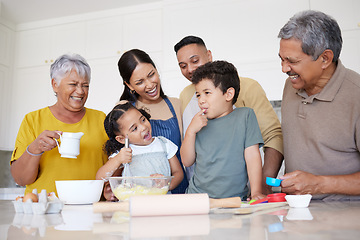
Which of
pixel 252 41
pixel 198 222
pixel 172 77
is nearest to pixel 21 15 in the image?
pixel 172 77

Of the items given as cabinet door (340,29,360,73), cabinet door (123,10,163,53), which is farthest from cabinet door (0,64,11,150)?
cabinet door (340,29,360,73)

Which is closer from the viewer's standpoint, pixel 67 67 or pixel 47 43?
pixel 67 67

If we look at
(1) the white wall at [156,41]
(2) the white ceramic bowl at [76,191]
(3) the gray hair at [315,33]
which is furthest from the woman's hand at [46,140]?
(1) the white wall at [156,41]

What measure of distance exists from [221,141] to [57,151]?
78 centimetres

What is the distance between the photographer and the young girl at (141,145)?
4.77ft

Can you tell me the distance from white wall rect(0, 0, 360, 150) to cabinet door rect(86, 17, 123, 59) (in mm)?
11

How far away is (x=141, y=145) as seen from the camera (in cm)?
151

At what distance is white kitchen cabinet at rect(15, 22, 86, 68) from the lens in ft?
13.0

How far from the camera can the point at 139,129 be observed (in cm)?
148

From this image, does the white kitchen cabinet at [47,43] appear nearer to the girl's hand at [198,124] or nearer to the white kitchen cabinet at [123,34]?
the white kitchen cabinet at [123,34]

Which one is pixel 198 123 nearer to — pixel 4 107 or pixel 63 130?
pixel 63 130

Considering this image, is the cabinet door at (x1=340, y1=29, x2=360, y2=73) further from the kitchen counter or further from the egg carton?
the egg carton

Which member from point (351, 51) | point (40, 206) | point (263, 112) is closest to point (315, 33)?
point (263, 112)

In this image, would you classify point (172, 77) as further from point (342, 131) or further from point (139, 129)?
point (342, 131)
